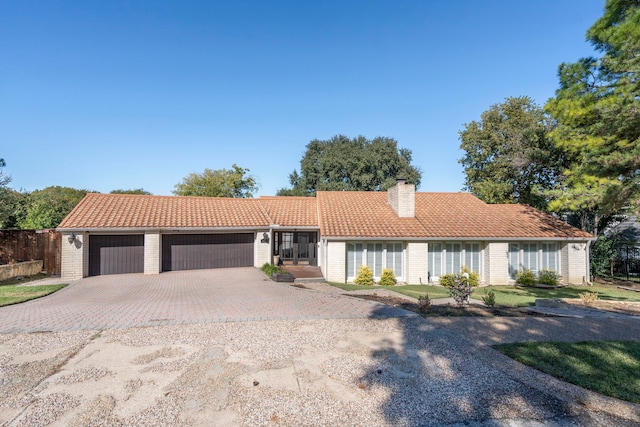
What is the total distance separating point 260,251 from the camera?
1973cm

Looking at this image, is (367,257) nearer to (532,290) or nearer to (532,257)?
(532,290)

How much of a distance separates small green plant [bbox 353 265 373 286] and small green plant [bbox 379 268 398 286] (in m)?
0.67

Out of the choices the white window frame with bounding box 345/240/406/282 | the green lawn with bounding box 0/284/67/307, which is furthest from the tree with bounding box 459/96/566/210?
the green lawn with bounding box 0/284/67/307

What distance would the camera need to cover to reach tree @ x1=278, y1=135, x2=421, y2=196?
3838 centimetres

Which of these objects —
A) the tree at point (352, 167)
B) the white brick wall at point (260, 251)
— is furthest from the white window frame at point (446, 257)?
the tree at point (352, 167)

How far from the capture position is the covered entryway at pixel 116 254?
663 inches

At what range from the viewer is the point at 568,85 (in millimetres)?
14727

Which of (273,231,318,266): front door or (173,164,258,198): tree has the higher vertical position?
(173,164,258,198): tree

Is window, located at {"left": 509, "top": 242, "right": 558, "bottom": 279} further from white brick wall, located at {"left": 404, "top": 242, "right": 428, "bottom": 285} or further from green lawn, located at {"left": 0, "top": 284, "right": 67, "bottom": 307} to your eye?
green lawn, located at {"left": 0, "top": 284, "right": 67, "bottom": 307}

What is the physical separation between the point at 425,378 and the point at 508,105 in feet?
95.1

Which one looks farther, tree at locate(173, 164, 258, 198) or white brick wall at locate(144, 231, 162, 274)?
tree at locate(173, 164, 258, 198)

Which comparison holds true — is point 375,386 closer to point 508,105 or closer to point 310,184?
point 508,105

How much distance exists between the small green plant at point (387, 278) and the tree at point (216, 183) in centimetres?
2768

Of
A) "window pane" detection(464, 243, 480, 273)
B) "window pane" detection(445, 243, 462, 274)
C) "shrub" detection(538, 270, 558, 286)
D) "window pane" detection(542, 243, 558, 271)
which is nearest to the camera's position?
"shrub" detection(538, 270, 558, 286)
